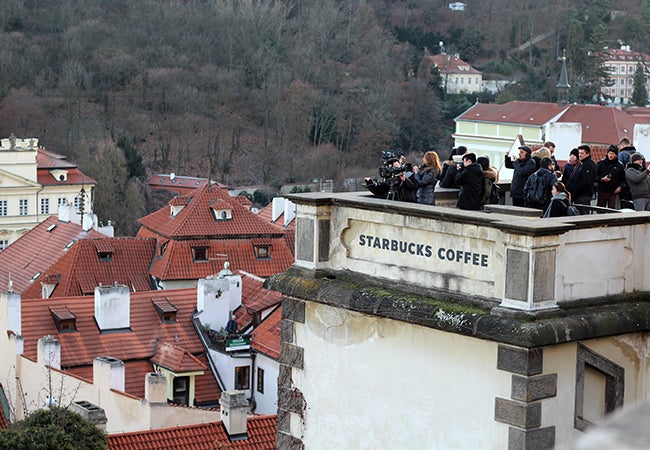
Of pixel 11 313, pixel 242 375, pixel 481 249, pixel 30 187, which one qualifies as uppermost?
pixel 481 249

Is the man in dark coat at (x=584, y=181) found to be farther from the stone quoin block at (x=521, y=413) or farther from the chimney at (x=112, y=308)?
the chimney at (x=112, y=308)

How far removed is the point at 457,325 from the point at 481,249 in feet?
1.54

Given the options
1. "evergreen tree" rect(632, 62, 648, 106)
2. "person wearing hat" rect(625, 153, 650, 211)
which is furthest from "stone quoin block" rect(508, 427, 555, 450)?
"evergreen tree" rect(632, 62, 648, 106)

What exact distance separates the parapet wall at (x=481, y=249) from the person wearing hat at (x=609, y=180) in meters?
2.01

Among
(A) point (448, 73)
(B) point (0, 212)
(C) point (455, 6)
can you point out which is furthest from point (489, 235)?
(C) point (455, 6)

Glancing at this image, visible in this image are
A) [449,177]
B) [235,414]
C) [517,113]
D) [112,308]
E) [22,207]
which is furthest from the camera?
[517,113]

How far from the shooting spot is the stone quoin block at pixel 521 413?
8641 millimetres

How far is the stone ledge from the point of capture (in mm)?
8539

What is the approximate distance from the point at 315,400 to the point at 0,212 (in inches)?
2121

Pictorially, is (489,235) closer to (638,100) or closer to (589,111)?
(589,111)

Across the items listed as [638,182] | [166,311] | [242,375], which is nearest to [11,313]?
[166,311]

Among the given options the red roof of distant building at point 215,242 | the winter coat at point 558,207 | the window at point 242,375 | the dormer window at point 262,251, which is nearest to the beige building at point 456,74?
the red roof of distant building at point 215,242

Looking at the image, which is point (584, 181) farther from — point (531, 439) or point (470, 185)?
point (531, 439)

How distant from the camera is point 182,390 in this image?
2614cm
